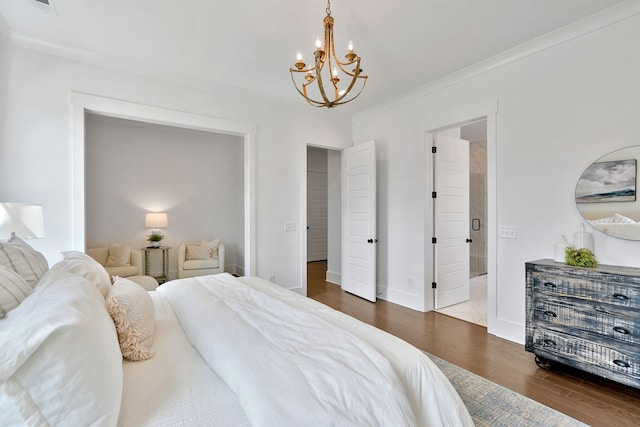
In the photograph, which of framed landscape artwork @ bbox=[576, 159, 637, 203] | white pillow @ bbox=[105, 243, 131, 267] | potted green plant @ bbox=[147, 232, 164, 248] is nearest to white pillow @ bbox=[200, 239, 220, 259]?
potted green plant @ bbox=[147, 232, 164, 248]

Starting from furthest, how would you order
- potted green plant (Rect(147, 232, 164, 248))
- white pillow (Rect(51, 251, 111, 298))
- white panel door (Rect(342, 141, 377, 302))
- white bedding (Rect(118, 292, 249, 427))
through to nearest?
1. potted green plant (Rect(147, 232, 164, 248))
2. white panel door (Rect(342, 141, 377, 302))
3. white pillow (Rect(51, 251, 111, 298))
4. white bedding (Rect(118, 292, 249, 427))

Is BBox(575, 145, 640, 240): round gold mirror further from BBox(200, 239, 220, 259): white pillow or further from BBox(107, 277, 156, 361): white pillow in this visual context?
BBox(200, 239, 220, 259): white pillow

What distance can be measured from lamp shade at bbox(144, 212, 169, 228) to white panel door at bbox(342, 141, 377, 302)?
10.1 feet

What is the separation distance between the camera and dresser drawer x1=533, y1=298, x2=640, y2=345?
2059 millimetres

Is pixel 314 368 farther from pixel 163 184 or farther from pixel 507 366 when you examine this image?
pixel 163 184

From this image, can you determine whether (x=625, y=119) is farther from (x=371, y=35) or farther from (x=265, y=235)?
(x=265, y=235)

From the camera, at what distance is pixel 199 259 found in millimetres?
5277

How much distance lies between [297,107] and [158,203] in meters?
3.13

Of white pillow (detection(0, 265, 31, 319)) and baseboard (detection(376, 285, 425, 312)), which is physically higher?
white pillow (detection(0, 265, 31, 319))

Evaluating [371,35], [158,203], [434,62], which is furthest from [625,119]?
[158,203]

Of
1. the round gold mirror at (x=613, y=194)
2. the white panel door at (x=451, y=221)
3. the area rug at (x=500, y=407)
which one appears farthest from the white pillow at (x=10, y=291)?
the white panel door at (x=451, y=221)

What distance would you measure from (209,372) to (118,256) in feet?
14.0

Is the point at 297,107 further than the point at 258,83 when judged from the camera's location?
Yes

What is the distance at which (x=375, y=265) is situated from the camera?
432 cm
